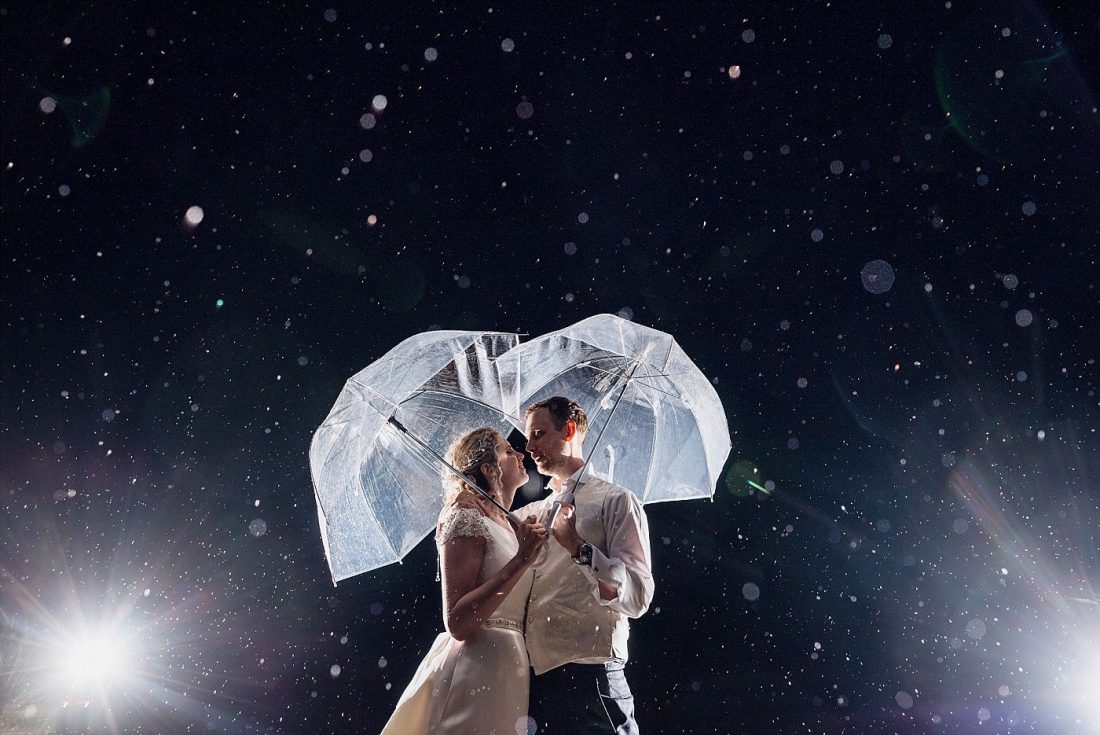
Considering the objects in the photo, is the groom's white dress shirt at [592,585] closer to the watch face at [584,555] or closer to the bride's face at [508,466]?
the watch face at [584,555]

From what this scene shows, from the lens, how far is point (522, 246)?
162 inches

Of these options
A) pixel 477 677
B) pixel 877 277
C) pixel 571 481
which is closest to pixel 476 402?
pixel 571 481

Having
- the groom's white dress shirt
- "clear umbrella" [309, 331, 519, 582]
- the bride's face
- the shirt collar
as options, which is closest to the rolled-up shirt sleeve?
the groom's white dress shirt

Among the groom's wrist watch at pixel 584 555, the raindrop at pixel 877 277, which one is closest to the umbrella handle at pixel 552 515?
the groom's wrist watch at pixel 584 555

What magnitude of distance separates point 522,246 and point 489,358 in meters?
1.94

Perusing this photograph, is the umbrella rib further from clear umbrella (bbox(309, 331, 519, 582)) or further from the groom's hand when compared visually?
the groom's hand

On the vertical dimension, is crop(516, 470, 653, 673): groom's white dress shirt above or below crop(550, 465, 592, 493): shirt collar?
below

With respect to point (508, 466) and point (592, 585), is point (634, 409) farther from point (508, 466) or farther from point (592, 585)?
point (592, 585)

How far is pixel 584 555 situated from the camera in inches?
71.1

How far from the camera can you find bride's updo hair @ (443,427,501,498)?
2207mm

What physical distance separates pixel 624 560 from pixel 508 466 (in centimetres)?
55

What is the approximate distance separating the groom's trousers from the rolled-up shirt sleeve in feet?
0.58

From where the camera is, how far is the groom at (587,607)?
1815 millimetres

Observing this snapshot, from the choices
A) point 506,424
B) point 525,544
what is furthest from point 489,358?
point 525,544
